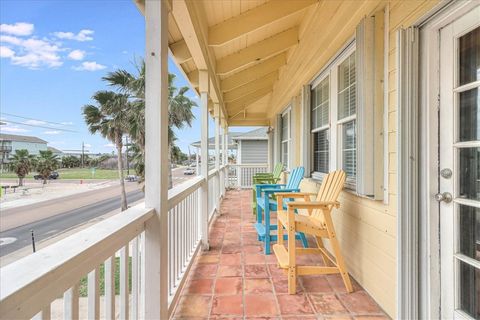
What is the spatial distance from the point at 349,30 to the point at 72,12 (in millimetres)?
2165

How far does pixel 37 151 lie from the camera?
1.91 metres

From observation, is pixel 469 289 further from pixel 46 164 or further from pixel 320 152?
pixel 46 164

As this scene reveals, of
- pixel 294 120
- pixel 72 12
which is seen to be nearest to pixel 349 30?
pixel 72 12

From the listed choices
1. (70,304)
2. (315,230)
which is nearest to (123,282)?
(70,304)

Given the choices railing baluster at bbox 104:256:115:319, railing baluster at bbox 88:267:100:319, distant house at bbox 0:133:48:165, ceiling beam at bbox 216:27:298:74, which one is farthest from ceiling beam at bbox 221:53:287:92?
railing baluster at bbox 88:267:100:319

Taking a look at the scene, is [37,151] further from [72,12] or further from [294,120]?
[294,120]

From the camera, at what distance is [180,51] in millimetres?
2812

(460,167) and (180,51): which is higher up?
(180,51)

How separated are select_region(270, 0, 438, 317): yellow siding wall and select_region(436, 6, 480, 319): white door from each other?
0.28 m

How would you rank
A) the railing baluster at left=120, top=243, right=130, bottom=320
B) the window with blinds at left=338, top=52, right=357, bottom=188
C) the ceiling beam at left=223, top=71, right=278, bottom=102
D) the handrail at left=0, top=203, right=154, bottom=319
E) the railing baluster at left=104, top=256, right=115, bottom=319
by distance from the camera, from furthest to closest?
the ceiling beam at left=223, top=71, right=278, bottom=102, the window with blinds at left=338, top=52, right=357, bottom=188, the railing baluster at left=120, top=243, right=130, bottom=320, the railing baluster at left=104, top=256, right=115, bottom=319, the handrail at left=0, top=203, right=154, bottom=319

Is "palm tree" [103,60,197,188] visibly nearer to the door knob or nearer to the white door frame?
the white door frame

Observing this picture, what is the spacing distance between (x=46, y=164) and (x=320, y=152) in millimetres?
3042

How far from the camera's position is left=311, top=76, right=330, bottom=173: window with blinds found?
3498 mm

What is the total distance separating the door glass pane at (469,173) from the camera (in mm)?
1396
